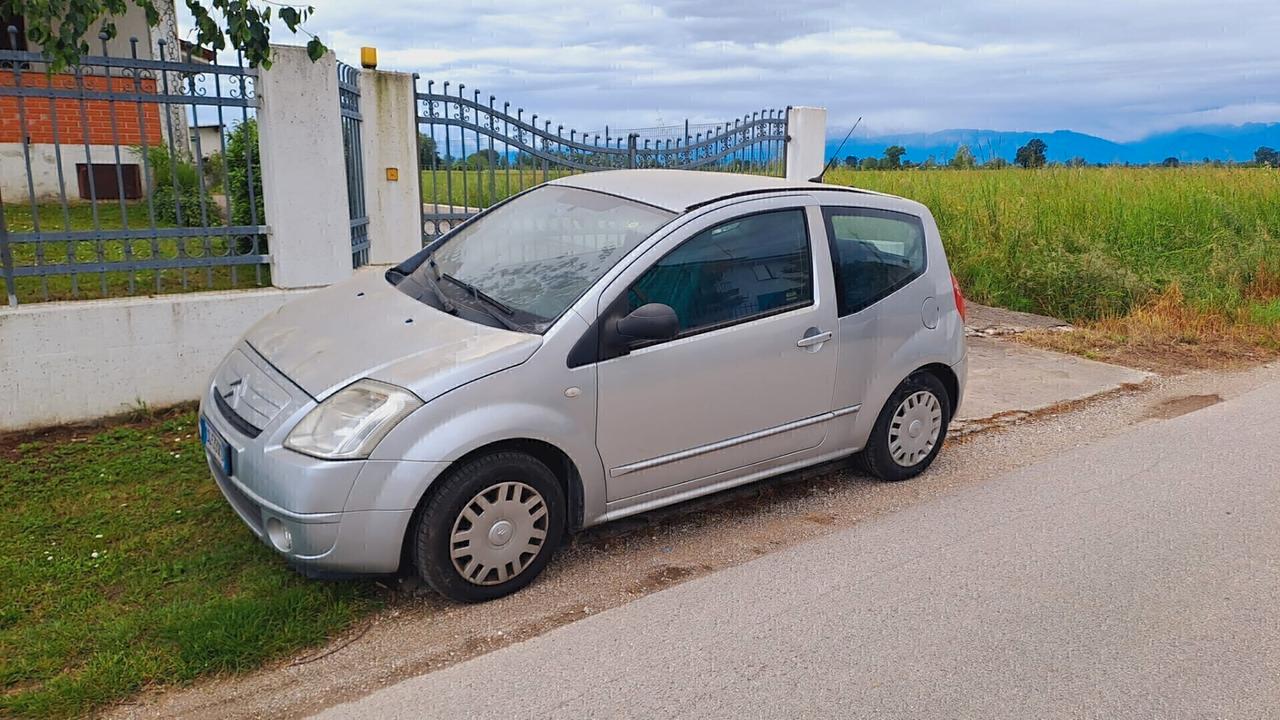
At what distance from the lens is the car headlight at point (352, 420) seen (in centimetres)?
362

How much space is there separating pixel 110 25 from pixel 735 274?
4236mm

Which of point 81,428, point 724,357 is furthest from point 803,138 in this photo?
point 81,428

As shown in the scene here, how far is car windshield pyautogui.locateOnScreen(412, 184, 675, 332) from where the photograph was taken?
4.32 meters

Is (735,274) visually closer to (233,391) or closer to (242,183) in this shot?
(233,391)

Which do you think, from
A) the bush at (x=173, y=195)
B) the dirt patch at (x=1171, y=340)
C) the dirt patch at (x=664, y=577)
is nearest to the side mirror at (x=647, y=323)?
the dirt patch at (x=664, y=577)

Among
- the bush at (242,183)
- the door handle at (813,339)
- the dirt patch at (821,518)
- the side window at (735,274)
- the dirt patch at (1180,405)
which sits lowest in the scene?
the dirt patch at (821,518)

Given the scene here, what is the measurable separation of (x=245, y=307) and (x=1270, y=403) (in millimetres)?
7623

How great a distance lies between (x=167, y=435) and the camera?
234 inches

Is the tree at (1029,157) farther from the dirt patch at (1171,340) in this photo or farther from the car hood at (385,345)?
the car hood at (385,345)

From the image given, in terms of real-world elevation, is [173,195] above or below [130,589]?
above

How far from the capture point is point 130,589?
4000 millimetres

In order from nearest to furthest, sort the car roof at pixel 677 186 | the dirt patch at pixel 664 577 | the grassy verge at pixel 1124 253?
the dirt patch at pixel 664 577
the car roof at pixel 677 186
the grassy verge at pixel 1124 253

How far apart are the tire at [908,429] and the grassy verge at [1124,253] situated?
4.19 m

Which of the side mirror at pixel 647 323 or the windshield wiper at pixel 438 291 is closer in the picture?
the side mirror at pixel 647 323
